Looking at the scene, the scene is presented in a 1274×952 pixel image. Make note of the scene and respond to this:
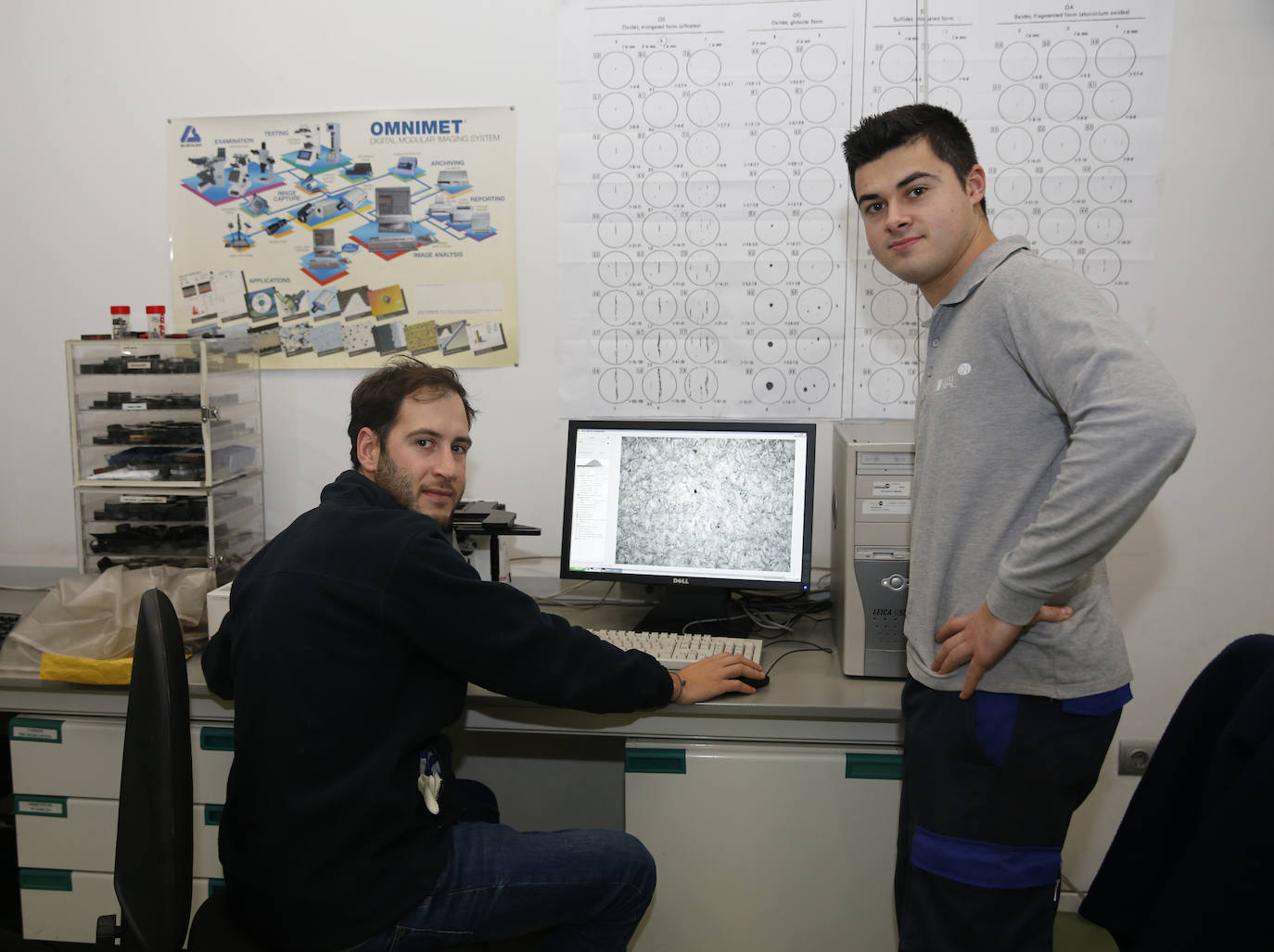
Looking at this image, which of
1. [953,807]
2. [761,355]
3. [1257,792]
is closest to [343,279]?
[761,355]

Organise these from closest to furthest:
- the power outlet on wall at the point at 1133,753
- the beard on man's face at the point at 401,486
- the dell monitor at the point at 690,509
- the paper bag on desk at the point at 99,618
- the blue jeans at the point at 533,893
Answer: the blue jeans at the point at 533,893 → the beard on man's face at the point at 401,486 → the paper bag on desk at the point at 99,618 → the dell monitor at the point at 690,509 → the power outlet on wall at the point at 1133,753

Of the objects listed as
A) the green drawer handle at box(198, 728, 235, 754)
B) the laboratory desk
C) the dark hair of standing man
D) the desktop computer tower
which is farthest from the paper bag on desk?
the dark hair of standing man

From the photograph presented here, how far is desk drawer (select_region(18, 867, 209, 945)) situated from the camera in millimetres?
1701

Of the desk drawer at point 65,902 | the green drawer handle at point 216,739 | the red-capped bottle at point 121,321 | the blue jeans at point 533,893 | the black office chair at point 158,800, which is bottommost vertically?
the desk drawer at point 65,902

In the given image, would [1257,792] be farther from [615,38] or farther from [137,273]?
[137,273]

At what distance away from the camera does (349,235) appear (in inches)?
84.9

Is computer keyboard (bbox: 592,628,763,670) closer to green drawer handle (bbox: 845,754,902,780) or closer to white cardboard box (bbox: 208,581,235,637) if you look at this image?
green drawer handle (bbox: 845,754,902,780)

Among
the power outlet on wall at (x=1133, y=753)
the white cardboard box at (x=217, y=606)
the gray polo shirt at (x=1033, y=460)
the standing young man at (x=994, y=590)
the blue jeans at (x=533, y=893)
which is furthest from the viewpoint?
the power outlet on wall at (x=1133, y=753)

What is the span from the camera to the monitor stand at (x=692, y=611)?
187 centimetres

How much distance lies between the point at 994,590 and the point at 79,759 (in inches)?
67.1

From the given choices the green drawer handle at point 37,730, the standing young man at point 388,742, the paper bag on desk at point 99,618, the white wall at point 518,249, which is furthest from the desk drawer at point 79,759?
the white wall at point 518,249

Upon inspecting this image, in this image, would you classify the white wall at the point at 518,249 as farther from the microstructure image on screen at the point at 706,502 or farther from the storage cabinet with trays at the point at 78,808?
the storage cabinet with trays at the point at 78,808

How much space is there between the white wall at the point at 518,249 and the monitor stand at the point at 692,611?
343 mm

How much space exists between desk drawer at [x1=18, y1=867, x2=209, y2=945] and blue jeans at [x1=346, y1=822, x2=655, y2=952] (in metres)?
0.70
